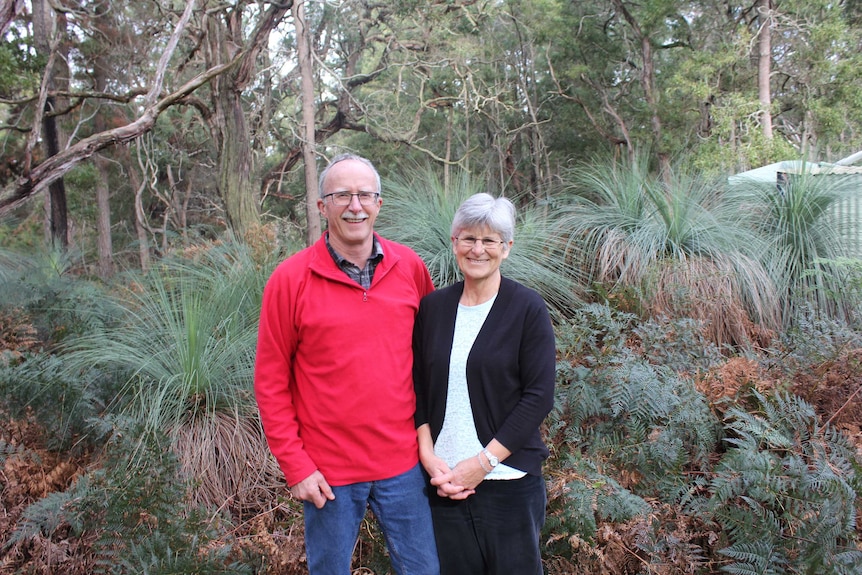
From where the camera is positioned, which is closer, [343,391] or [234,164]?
[343,391]

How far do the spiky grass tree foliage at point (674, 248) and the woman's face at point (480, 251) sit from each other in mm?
3172

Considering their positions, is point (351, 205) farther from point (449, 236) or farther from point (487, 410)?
point (449, 236)

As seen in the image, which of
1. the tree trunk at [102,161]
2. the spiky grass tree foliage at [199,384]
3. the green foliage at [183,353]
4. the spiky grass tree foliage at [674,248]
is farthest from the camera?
the tree trunk at [102,161]

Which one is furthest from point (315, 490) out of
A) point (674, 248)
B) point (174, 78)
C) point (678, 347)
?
point (174, 78)

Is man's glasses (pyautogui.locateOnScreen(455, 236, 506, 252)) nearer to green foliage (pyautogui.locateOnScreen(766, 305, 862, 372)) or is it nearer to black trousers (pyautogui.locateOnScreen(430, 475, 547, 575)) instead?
black trousers (pyautogui.locateOnScreen(430, 475, 547, 575))

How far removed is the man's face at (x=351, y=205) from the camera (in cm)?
233

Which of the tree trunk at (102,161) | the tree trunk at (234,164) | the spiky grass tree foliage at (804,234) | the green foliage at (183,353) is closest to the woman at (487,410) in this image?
the green foliage at (183,353)

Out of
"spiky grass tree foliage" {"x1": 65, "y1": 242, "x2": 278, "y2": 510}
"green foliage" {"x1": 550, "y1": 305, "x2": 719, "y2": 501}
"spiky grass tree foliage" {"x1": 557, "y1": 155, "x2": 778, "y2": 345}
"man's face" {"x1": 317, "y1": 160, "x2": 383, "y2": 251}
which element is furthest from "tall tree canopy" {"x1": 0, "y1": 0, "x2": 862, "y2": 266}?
"man's face" {"x1": 317, "y1": 160, "x2": 383, "y2": 251}

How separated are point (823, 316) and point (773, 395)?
1228mm

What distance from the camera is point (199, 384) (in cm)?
405

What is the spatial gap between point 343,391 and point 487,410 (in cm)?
51

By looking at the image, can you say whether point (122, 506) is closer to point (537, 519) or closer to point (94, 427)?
point (94, 427)

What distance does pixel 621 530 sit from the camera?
3.05 m

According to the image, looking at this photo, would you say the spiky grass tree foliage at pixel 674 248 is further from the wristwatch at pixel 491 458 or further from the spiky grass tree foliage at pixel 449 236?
the wristwatch at pixel 491 458
